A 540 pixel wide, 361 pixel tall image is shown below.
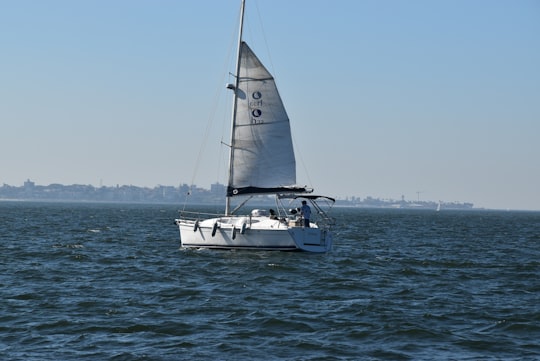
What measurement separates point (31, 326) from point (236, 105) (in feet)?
76.3

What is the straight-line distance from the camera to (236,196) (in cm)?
4047

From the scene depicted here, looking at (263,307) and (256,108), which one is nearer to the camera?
(263,307)

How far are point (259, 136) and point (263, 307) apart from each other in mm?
18776

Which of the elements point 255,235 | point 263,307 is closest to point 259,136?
point 255,235

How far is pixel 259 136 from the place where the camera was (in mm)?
39906

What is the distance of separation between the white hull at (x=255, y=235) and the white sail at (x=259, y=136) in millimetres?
2389

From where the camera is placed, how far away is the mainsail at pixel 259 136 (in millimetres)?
39906

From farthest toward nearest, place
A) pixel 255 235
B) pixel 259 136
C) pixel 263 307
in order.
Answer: pixel 259 136, pixel 255 235, pixel 263 307

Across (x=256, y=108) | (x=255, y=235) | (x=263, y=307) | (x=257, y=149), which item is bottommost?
(x=263, y=307)

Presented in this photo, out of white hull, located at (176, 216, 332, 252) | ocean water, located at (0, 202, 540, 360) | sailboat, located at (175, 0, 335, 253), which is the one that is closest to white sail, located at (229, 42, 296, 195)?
sailboat, located at (175, 0, 335, 253)

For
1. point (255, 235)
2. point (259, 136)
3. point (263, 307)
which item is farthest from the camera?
point (259, 136)

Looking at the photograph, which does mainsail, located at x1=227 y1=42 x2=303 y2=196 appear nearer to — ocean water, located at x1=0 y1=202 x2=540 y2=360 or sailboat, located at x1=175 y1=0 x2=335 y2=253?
sailboat, located at x1=175 y1=0 x2=335 y2=253

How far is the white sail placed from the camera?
131 feet

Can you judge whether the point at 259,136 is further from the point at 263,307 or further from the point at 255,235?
the point at 263,307
